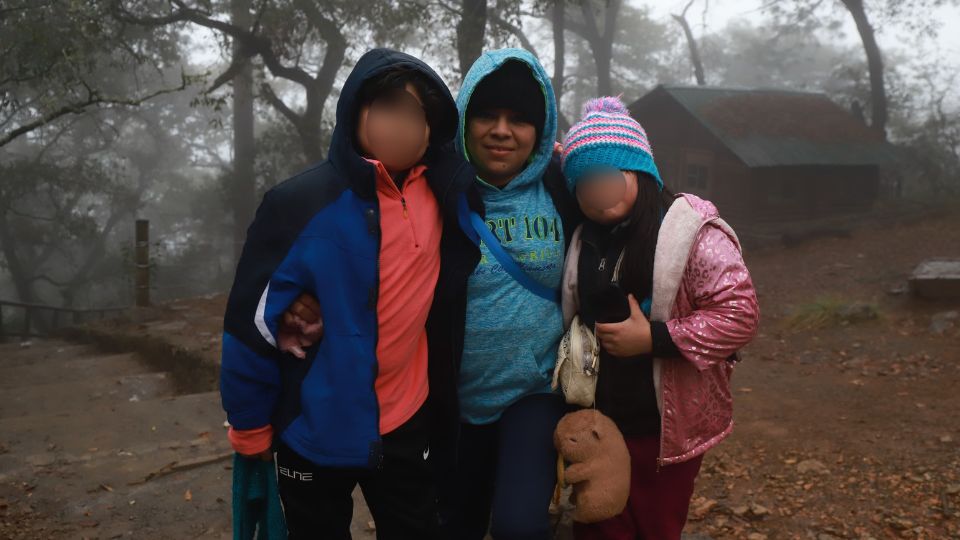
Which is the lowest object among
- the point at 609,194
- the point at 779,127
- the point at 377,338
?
the point at 377,338

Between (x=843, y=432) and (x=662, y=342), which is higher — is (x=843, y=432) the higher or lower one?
the lower one

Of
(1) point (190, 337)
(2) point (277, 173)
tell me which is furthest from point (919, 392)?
(2) point (277, 173)

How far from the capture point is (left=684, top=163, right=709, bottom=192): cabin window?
17.9 m

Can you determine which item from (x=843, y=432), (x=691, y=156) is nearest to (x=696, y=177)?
(x=691, y=156)

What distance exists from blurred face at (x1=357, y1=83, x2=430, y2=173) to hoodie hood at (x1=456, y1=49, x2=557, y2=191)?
0.61 feet

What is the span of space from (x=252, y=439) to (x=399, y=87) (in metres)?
1.05

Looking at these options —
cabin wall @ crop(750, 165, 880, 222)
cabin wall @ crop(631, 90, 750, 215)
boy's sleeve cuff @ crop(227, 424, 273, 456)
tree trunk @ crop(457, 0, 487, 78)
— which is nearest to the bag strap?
boy's sleeve cuff @ crop(227, 424, 273, 456)

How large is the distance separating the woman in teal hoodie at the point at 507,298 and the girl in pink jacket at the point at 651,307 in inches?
4.1

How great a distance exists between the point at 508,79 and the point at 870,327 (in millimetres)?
7487

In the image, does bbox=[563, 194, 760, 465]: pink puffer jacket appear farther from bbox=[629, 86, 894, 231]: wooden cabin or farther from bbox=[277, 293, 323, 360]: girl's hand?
bbox=[629, 86, 894, 231]: wooden cabin

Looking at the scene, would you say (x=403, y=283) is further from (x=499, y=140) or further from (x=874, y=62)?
(x=874, y=62)

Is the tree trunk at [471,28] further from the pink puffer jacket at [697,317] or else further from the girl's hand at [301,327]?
the girl's hand at [301,327]

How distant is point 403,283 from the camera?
197 centimetres

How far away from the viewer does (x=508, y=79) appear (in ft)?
6.93
